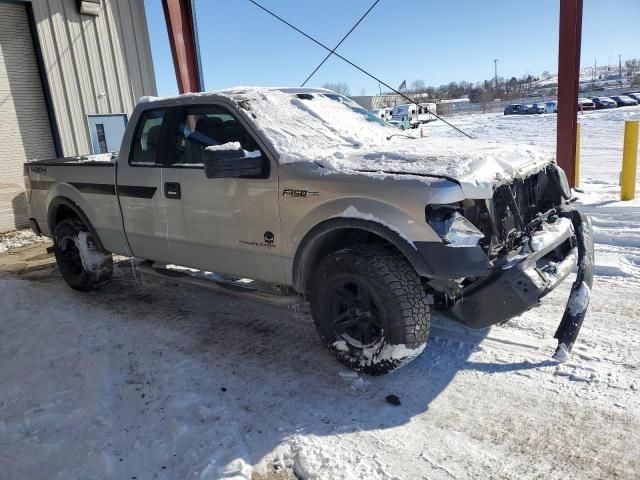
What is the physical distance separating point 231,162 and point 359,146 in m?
1.09

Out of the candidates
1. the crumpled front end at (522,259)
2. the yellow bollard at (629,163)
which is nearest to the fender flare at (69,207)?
the crumpled front end at (522,259)

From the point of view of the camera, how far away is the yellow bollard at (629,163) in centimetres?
697

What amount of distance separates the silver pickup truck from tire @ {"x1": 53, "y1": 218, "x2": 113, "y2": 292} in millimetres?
648

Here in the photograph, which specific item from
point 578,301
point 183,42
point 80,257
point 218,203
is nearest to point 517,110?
point 183,42

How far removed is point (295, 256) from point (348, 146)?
3.37ft

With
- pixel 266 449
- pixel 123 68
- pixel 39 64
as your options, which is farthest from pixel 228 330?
pixel 123 68

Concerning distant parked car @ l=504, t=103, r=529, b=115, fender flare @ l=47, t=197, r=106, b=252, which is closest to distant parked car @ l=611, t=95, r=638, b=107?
distant parked car @ l=504, t=103, r=529, b=115

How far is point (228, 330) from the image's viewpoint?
4.24 m

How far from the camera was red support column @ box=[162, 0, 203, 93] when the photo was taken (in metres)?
9.57

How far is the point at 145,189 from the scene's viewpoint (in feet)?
14.6

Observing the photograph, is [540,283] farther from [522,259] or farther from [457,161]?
[457,161]

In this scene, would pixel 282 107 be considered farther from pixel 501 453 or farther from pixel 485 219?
pixel 501 453

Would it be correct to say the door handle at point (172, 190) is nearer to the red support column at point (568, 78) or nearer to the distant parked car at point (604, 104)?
the red support column at point (568, 78)

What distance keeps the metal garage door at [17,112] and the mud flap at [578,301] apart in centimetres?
924
